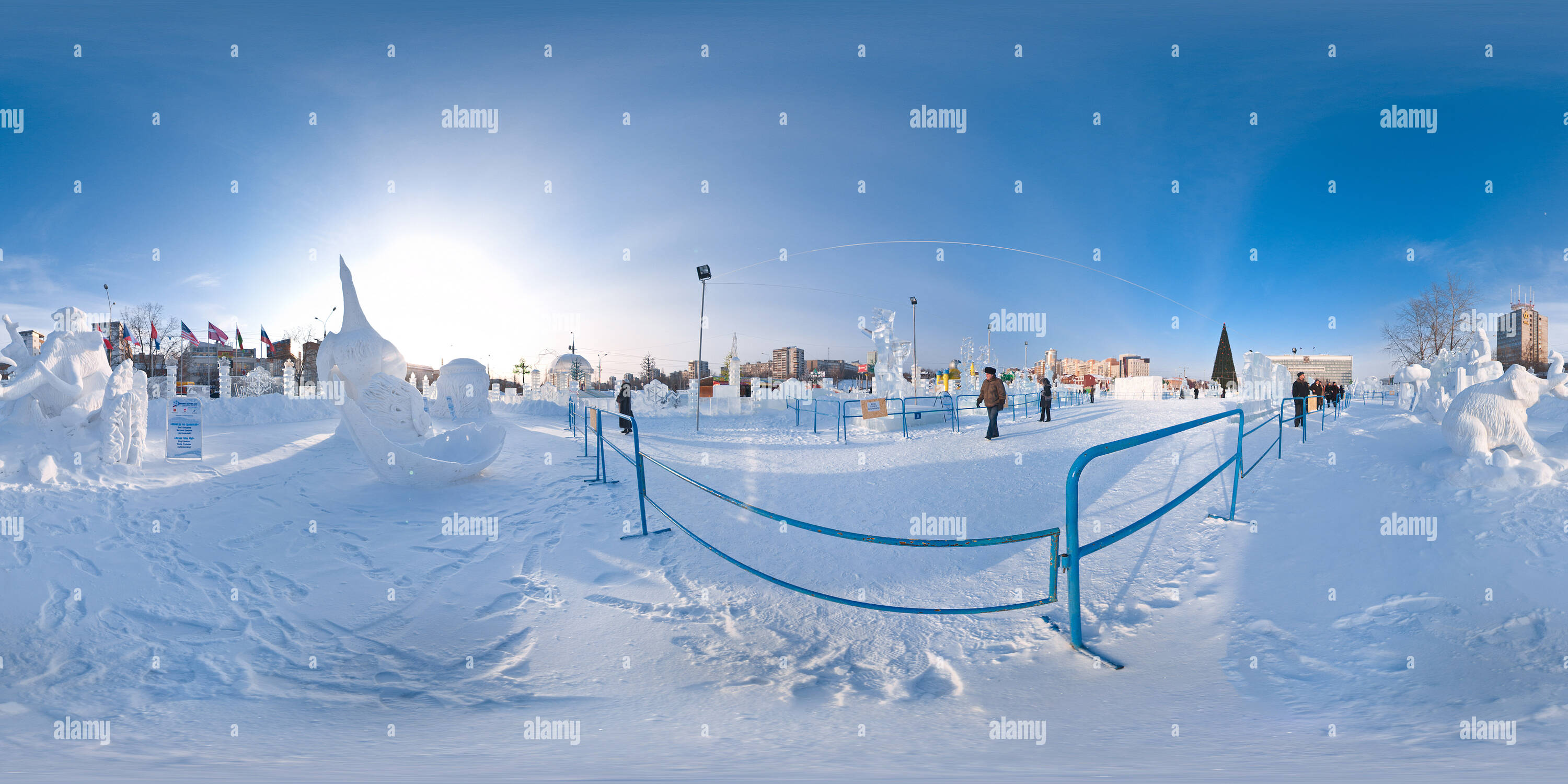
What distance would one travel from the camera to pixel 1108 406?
27500 mm

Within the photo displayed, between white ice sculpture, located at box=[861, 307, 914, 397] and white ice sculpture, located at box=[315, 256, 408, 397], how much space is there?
589 inches

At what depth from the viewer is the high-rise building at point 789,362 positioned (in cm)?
15225

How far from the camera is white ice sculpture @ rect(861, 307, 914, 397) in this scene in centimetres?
2177

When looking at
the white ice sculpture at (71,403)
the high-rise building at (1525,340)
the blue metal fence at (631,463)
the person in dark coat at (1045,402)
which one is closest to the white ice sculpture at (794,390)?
the person in dark coat at (1045,402)

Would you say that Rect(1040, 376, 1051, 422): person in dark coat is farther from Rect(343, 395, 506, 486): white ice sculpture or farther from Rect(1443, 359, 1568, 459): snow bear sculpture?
Rect(343, 395, 506, 486): white ice sculpture

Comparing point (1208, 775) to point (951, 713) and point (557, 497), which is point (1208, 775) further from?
point (557, 497)

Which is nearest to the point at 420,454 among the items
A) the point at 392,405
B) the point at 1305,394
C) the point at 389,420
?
the point at 389,420

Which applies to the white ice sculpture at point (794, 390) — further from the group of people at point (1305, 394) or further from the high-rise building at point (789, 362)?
the high-rise building at point (789, 362)

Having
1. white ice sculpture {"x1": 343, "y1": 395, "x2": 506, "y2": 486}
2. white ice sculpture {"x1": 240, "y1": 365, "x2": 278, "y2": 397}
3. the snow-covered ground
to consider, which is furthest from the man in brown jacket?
white ice sculpture {"x1": 240, "y1": 365, "x2": 278, "y2": 397}

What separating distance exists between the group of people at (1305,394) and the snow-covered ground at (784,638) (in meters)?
4.59

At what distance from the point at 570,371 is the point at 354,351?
49123 mm

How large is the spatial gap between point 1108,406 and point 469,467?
87.5ft

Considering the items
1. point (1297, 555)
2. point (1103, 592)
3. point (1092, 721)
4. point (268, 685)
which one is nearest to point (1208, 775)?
point (1092, 721)

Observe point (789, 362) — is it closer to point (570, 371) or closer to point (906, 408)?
point (570, 371)
